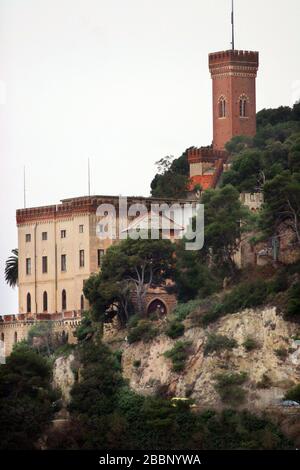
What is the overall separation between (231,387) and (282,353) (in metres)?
3.07

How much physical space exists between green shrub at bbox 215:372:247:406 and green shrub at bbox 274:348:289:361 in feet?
5.84

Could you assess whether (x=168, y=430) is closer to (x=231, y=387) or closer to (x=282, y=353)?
(x=231, y=387)

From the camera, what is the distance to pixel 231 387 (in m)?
198

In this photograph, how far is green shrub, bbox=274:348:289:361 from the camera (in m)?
199

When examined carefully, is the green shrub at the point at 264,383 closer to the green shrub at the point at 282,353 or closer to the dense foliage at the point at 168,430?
the dense foliage at the point at 168,430

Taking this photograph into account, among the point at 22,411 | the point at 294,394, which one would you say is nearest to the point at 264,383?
the point at 294,394

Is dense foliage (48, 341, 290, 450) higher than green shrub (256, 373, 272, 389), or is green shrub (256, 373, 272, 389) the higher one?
green shrub (256, 373, 272, 389)

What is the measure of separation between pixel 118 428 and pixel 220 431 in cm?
471

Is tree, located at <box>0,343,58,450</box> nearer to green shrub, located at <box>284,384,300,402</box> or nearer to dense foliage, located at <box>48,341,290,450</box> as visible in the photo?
dense foliage, located at <box>48,341,290,450</box>

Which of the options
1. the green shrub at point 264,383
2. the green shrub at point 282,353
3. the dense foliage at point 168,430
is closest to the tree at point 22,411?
the dense foliage at point 168,430

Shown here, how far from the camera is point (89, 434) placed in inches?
7726

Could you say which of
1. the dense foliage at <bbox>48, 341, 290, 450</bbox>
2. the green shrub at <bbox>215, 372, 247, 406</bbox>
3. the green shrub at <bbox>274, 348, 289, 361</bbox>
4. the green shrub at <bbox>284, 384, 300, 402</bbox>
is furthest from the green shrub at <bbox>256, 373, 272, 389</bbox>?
the green shrub at <bbox>284, 384, 300, 402</bbox>

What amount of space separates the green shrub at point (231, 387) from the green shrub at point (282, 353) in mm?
1779
